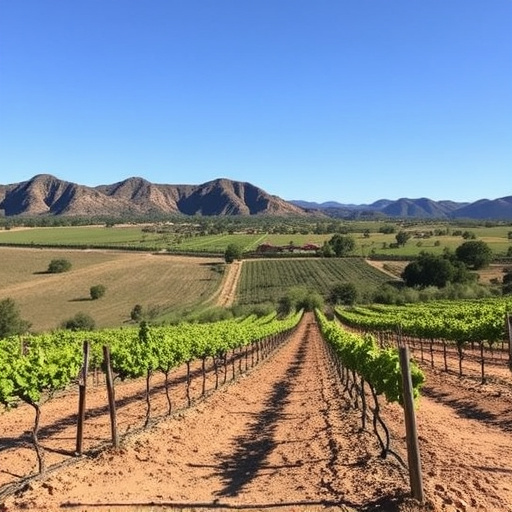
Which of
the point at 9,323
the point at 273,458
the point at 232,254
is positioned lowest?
the point at 9,323

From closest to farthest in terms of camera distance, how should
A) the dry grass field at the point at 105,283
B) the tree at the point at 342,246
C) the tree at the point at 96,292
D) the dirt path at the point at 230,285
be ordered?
the dry grass field at the point at 105,283 → the dirt path at the point at 230,285 → the tree at the point at 96,292 → the tree at the point at 342,246

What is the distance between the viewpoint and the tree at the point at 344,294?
3907 inches

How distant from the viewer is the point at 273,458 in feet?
40.0

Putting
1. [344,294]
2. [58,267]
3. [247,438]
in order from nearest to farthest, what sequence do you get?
[247,438], [344,294], [58,267]

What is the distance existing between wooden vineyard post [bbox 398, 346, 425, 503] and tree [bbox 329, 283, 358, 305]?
298 feet

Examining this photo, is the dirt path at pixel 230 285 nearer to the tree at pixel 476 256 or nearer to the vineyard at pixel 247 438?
the tree at pixel 476 256

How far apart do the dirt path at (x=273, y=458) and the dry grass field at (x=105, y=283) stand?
60.8 metres

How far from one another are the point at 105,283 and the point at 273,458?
337ft

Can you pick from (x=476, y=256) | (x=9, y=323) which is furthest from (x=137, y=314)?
(x=476, y=256)

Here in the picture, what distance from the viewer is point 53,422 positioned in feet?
56.2

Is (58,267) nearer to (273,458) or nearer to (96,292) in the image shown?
(96,292)

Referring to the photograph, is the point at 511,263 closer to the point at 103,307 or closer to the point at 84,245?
the point at 103,307

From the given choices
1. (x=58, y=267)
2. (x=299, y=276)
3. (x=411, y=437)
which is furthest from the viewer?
(x=58, y=267)

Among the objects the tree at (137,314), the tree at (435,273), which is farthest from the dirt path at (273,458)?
the tree at (435,273)
